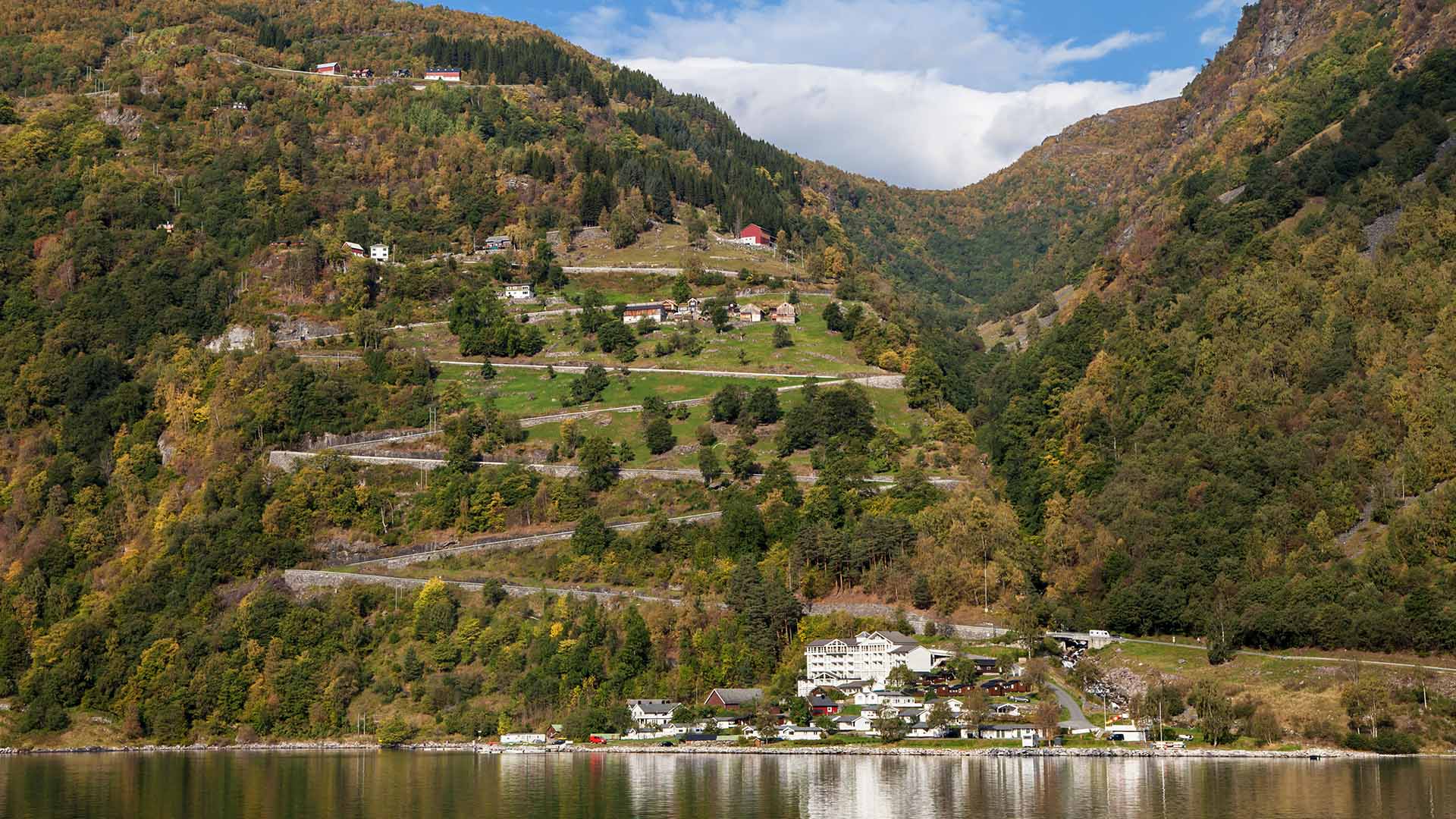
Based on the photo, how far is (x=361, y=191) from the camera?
148500mm

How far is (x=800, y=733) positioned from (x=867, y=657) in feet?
21.8

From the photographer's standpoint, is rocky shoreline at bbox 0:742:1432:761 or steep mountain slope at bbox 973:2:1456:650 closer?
rocky shoreline at bbox 0:742:1432:761

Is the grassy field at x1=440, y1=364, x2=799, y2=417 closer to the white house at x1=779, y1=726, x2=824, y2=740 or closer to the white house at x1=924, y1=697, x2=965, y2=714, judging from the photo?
the white house at x1=779, y1=726, x2=824, y2=740

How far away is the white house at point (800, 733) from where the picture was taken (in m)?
78.4

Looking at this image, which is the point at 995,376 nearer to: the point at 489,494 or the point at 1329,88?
the point at 1329,88

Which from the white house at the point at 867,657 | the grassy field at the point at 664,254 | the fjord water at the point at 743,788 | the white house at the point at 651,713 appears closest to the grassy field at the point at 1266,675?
the fjord water at the point at 743,788

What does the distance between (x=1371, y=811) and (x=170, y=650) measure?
70.2 metres

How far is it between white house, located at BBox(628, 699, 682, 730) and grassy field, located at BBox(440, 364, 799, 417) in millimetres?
36267

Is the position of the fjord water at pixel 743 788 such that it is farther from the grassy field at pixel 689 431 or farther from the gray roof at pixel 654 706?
the grassy field at pixel 689 431

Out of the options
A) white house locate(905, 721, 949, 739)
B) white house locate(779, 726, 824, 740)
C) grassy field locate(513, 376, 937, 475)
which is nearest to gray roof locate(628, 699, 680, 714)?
white house locate(779, 726, 824, 740)

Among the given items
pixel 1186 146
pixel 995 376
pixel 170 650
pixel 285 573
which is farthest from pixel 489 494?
pixel 1186 146

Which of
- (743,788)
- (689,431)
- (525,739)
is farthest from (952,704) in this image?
(689,431)

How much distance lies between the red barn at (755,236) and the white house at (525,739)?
78.9 metres

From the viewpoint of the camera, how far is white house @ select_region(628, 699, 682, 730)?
3223 inches
